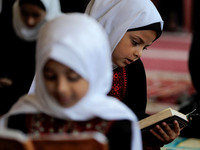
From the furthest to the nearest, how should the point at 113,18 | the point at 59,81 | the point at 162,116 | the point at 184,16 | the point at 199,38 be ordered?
the point at 184,16, the point at 199,38, the point at 113,18, the point at 162,116, the point at 59,81

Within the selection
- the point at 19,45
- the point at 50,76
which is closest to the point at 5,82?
the point at 19,45

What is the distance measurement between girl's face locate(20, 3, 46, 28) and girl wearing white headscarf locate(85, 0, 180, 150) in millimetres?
1404

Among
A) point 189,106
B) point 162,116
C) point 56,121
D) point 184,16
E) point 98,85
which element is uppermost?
point 98,85

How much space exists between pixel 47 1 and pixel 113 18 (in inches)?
68.8

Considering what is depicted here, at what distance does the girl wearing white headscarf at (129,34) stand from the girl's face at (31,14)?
140 centimetres

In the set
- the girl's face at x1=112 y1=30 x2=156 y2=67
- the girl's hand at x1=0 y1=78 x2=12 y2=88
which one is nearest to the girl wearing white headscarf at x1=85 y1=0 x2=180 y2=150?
the girl's face at x1=112 y1=30 x2=156 y2=67

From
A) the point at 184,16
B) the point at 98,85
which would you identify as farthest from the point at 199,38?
the point at 184,16

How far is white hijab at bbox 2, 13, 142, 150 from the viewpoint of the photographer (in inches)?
48.8

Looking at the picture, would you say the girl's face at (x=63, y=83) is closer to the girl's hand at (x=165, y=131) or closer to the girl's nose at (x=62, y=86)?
the girl's nose at (x=62, y=86)

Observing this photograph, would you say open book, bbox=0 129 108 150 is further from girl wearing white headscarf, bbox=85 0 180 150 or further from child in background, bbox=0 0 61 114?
child in background, bbox=0 0 61 114

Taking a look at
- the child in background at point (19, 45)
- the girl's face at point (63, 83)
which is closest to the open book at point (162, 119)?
the girl's face at point (63, 83)

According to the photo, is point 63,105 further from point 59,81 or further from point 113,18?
point 113,18

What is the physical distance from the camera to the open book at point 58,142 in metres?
1.10

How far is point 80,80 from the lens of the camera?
1.28m
